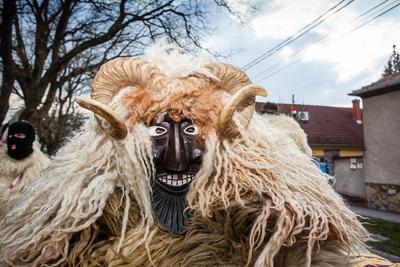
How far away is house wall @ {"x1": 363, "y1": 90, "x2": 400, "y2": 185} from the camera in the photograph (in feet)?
40.3

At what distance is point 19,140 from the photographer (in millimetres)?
4328

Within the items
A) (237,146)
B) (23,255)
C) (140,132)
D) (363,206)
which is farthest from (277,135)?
(363,206)

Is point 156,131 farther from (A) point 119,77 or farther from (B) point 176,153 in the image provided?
(A) point 119,77

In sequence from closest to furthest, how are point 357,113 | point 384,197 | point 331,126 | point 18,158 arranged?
1. point 18,158
2. point 384,197
3. point 331,126
4. point 357,113

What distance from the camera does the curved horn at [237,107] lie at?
5.09ft

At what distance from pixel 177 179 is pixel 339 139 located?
18.8m

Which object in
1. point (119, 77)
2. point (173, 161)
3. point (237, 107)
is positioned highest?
point (119, 77)

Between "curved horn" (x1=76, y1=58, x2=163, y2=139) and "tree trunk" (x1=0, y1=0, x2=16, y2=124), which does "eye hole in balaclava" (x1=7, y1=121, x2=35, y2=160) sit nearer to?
"tree trunk" (x1=0, y1=0, x2=16, y2=124)

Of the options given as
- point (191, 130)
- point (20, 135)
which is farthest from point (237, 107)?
point (20, 135)

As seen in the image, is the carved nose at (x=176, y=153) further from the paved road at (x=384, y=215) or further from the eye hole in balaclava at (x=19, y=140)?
the paved road at (x=384, y=215)

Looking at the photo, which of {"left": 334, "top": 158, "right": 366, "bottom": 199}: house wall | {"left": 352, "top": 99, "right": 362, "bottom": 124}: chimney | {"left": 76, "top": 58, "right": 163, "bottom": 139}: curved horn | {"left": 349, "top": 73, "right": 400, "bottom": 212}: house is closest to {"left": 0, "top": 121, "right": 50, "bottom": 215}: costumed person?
{"left": 76, "top": 58, "right": 163, "bottom": 139}: curved horn

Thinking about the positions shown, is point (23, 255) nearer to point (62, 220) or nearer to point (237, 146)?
point (62, 220)

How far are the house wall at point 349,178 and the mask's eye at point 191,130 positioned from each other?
1372 centimetres

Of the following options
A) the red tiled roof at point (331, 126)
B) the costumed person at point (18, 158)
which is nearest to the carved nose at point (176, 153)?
the costumed person at point (18, 158)
